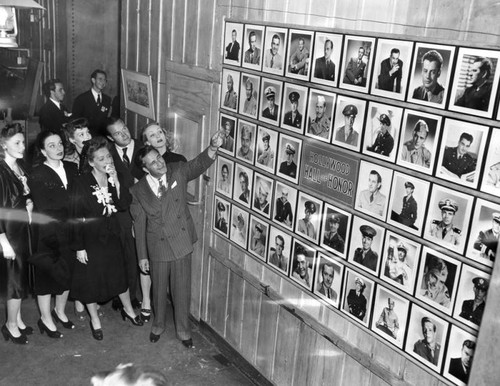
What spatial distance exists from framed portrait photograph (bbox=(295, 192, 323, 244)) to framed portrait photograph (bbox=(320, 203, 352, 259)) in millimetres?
63

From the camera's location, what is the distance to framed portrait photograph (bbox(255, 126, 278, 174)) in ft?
13.8

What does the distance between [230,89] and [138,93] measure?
6.69ft

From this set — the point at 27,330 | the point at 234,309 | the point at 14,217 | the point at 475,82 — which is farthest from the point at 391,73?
the point at 27,330

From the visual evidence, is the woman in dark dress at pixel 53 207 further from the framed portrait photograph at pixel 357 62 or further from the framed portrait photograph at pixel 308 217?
the framed portrait photograph at pixel 357 62

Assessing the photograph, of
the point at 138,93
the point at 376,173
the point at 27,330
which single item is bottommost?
the point at 27,330

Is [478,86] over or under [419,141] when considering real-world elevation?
over

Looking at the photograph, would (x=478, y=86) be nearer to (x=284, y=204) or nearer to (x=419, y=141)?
(x=419, y=141)

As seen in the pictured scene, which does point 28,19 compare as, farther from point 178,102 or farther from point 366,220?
point 366,220

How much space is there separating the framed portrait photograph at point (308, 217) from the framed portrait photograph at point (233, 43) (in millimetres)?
1206

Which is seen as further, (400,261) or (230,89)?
(230,89)

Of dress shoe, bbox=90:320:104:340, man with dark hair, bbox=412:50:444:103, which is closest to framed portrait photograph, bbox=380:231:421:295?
man with dark hair, bbox=412:50:444:103

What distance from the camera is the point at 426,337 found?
3.19m

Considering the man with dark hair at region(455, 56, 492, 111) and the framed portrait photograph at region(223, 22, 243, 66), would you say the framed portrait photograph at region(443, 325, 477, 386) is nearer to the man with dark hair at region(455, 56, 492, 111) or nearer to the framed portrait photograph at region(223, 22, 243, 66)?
the man with dark hair at region(455, 56, 492, 111)

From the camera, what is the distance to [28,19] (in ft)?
29.1
